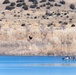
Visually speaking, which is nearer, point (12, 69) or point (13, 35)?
point (12, 69)

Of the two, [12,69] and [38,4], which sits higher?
[12,69]

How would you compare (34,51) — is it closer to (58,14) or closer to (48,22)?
(48,22)

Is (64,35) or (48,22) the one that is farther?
(48,22)

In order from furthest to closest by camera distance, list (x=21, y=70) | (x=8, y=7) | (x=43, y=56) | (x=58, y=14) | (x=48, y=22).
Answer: (x=8, y=7)
(x=58, y=14)
(x=48, y=22)
(x=43, y=56)
(x=21, y=70)

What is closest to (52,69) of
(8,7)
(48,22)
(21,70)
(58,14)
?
(21,70)

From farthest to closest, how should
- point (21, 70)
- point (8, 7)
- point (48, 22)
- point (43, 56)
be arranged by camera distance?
point (8, 7) → point (48, 22) → point (43, 56) → point (21, 70)

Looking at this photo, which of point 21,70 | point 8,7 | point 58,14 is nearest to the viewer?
point 21,70

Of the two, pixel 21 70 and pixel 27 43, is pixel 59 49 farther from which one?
pixel 21 70

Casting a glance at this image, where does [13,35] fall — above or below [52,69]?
below

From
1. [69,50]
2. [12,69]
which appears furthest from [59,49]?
[12,69]
